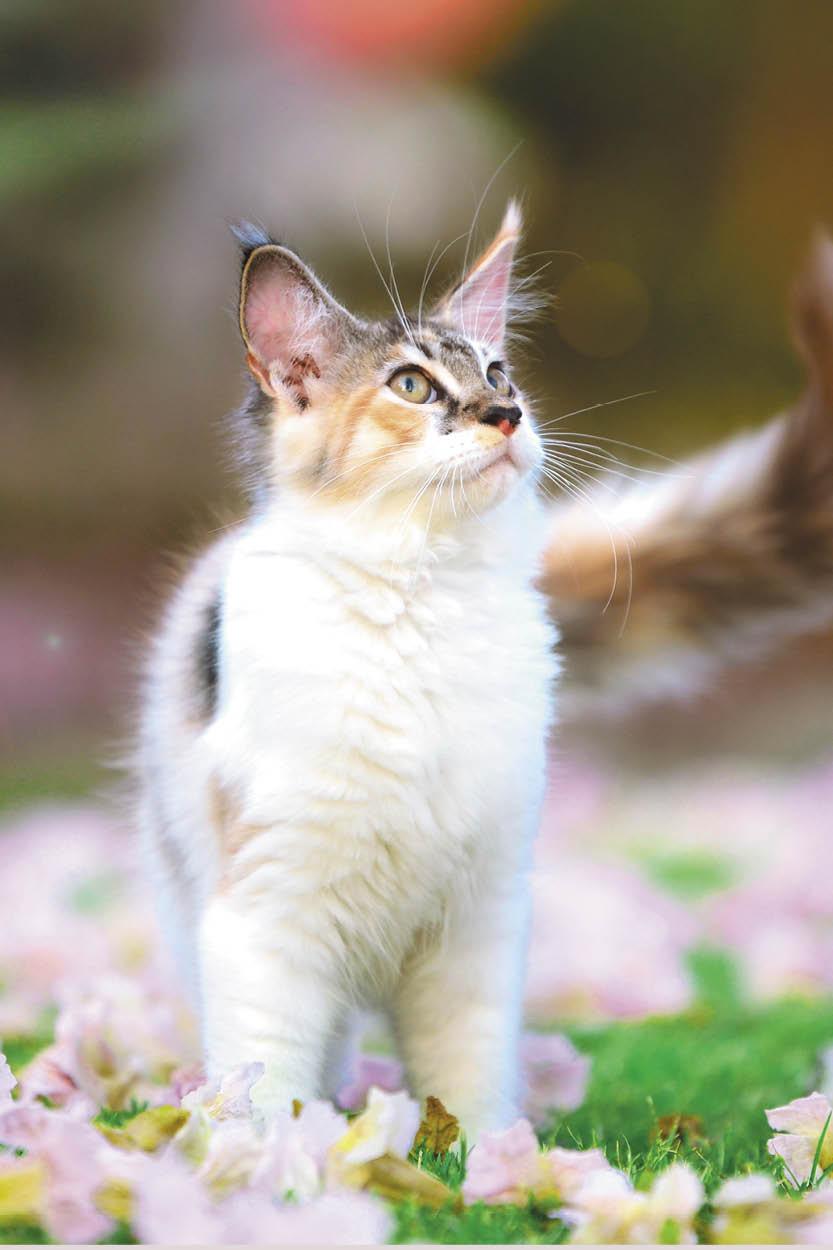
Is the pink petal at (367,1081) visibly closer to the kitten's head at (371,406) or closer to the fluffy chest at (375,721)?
the fluffy chest at (375,721)

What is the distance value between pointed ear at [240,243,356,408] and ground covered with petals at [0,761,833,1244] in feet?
1.60

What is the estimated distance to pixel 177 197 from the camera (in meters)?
2.33

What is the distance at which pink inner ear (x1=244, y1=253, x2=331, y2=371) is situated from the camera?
3.55ft

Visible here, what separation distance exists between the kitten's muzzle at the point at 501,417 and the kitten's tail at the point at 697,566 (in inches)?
15.0

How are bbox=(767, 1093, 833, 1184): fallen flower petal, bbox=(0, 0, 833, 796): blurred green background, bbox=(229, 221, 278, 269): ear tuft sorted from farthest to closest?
bbox=(0, 0, 833, 796): blurred green background
bbox=(229, 221, 278, 269): ear tuft
bbox=(767, 1093, 833, 1184): fallen flower petal

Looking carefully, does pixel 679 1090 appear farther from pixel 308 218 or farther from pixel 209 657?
pixel 308 218

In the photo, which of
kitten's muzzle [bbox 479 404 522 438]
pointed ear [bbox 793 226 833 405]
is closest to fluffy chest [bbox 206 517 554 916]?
kitten's muzzle [bbox 479 404 522 438]

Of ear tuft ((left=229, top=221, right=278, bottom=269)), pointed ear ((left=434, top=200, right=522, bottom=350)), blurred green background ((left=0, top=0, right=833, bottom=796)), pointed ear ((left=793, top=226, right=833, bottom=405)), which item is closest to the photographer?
ear tuft ((left=229, top=221, right=278, bottom=269))

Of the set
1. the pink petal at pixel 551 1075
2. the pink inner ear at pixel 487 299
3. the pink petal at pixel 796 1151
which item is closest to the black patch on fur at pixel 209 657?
the pink inner ear at pixel 487 299

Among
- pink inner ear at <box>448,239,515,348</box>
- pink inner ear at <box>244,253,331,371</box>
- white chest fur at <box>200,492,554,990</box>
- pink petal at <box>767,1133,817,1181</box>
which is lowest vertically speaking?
pink petal at <box>767,1133,817,1181</box>

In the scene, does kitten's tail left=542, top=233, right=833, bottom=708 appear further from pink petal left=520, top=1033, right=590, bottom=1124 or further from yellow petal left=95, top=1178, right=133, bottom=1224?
yellow petal left=95, top=1178, right=133, bottom=1224

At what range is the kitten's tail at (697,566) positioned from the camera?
4.67 ft

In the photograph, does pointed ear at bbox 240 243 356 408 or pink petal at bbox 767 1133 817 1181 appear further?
pointed ear at bbox 240 243 356 408

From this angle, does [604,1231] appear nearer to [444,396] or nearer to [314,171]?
[444,396]
